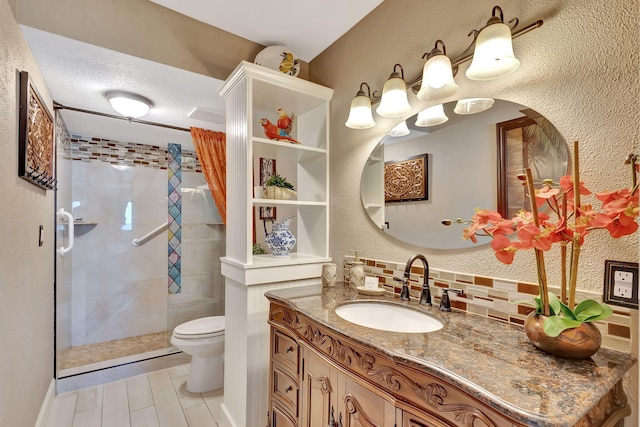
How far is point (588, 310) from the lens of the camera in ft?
2.56

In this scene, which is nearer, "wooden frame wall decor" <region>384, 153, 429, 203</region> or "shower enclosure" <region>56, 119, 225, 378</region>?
"wooden frame wall decor" <region>384, 153, 429, 203</region>

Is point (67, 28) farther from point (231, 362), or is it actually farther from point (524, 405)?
point (524, 405)

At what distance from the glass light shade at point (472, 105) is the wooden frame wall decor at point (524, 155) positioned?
0.10m

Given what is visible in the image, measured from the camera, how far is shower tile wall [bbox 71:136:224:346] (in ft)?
10.1

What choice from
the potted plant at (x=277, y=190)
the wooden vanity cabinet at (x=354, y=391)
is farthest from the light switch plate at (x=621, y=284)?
the potted plant at (x=277, y=190)

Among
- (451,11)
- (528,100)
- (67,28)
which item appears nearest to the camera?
(528,100)

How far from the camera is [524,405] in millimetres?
583

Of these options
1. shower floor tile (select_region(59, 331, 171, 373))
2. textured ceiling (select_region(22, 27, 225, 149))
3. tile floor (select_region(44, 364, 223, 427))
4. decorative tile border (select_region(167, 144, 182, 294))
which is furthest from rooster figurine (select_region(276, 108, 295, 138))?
shower floor tile (select_region(59, 331, 171, 373))

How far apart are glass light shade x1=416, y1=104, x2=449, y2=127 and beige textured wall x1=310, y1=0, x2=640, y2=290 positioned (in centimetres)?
6

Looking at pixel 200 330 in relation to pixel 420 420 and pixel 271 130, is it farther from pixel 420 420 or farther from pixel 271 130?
pixel 420 420

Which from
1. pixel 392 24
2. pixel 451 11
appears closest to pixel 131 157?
pixel 392 24

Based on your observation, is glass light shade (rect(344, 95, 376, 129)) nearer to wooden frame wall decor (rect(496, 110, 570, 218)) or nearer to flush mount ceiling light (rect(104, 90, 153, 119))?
wooden frame wall decor (rect(496, 110, 570, 218))

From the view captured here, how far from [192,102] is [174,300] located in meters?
1.92

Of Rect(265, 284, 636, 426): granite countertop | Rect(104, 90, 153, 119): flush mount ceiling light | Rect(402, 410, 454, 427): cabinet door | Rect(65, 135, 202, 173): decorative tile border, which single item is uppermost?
Rect(104, 90, 153, 119): flush mount ceiling light
